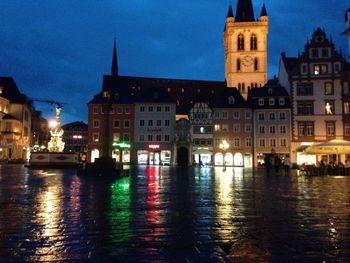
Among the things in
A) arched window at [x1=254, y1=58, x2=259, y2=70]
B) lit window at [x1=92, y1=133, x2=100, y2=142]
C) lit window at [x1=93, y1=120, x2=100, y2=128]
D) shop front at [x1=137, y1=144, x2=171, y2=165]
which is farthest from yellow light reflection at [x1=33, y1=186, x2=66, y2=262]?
arched window at [x1=254, y1=58, x2=259, y2=70]

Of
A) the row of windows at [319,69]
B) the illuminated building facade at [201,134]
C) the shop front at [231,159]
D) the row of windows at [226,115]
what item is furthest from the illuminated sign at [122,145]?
the row of windows at [319,69]

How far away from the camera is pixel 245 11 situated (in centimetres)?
9100

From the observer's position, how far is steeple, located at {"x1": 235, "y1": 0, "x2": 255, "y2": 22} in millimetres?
90406

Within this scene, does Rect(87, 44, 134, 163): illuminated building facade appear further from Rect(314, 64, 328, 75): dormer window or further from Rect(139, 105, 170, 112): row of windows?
Rect(314, 64, 328, 75): dormer window

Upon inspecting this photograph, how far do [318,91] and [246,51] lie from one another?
27880 mm

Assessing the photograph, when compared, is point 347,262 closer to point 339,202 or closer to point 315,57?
point 339,202

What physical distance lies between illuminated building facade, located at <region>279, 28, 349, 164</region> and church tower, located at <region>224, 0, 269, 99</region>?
2235 centimetres

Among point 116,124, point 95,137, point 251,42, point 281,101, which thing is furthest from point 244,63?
point 95,137

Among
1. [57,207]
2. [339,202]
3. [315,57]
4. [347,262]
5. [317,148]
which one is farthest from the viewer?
[315,57]

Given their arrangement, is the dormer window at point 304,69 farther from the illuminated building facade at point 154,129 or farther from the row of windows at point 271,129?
the illuminated building facade at point 154,129

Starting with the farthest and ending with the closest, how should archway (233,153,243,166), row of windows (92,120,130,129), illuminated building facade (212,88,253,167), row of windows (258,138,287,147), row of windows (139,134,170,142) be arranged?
row of windows (92,120,130,129), row of windows (139,134,170,142), illuminated building facade (212,88,253,167), archway (233,153,243,166), row of windows (258,138,287,147)

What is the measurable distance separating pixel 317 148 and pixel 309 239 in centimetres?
2523

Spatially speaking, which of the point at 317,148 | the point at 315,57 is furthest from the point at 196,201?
the point at 315,57

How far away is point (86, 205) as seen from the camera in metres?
Result: 10.0
